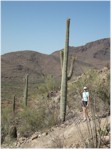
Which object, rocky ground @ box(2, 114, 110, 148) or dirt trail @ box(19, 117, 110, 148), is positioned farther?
dirt trail @ box(19, 117, 110, 148)

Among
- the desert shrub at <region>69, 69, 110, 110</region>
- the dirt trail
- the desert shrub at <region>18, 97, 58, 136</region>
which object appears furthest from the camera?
the desert shrub at <region>69, 69, 110, 110</region>

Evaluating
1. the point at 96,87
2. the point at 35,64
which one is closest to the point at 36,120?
the point at 96,87

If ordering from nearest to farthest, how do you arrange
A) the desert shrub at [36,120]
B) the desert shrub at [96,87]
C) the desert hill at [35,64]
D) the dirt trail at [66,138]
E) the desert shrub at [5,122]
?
A: the dirt trail at [66,138] < the desert shrub at [36,120] < the desert shrub at [5,122] < the desert shrub at [96,87] < the desert hill at [35,64]

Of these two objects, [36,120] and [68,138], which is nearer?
[68,138]

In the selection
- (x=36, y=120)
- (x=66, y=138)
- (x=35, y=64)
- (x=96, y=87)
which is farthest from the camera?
(x=35, y=64)

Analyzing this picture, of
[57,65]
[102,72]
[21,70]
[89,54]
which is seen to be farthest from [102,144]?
[89,54]

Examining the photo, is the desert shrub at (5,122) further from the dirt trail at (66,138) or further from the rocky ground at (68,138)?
the dirt trail at (66,138)

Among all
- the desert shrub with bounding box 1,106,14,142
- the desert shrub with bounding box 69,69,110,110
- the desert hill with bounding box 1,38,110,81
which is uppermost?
the desert hill with bounding box 1,38,110,81

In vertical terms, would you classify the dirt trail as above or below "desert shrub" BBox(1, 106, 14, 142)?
above

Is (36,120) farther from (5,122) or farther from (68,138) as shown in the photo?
(68,138)

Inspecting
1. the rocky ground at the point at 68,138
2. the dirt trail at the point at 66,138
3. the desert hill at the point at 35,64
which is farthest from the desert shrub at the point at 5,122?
the desert hill at the point at 35,64

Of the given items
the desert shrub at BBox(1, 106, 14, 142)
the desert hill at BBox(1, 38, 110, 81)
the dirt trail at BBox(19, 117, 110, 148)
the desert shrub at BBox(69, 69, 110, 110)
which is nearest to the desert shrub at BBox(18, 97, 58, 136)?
the desert shrub at BBox(1, 106, 14, 142)

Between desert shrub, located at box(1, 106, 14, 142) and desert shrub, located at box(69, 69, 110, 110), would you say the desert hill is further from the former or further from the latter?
desert shrub, located at box(1, 106, 14, 142)

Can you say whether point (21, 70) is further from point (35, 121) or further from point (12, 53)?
point (35, 121)
